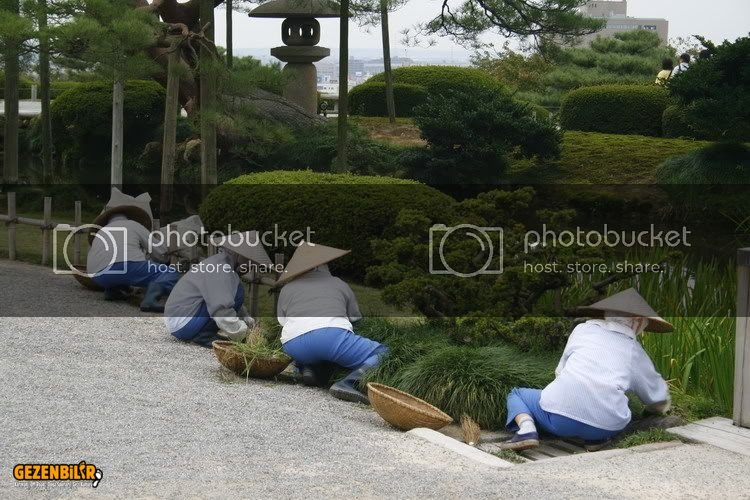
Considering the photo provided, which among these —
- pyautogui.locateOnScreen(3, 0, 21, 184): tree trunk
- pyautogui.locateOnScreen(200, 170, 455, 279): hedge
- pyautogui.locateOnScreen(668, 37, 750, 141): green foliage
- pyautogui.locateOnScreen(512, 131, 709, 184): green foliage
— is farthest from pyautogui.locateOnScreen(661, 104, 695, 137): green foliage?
pyautogui.locateOnScreen(3, 0, 21, 184): tree trunk

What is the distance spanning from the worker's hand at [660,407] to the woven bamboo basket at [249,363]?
252 cm

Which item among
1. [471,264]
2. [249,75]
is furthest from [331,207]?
[471,264]

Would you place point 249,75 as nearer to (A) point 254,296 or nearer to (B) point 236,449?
(A) point 254,296

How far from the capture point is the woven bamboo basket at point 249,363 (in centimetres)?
715

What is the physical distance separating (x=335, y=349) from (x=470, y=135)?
9228mm

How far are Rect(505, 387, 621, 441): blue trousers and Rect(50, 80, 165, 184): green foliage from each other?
14335 millimetres

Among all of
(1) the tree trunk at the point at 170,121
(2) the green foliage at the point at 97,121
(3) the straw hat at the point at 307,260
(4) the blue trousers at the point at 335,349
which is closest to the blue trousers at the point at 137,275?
(3) the straw hat at the point at 307,260

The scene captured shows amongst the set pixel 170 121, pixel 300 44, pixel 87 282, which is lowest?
pixel 87 282

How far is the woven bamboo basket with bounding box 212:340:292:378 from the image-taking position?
23.5 feet

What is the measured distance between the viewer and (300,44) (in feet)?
69.0

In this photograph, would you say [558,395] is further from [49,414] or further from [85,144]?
[85,144]

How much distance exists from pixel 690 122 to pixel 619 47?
2037cm

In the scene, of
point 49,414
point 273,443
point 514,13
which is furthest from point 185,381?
point 514,13

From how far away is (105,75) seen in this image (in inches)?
498
